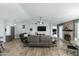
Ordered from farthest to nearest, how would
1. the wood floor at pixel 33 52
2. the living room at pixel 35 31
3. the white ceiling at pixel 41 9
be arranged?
the living room at pixel 35 31 → the wood floor at pixel 33 52 → the white ceiling at pixel 41 9

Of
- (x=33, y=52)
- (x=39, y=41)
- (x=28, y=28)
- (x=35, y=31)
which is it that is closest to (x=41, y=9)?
(x=33, y=52)

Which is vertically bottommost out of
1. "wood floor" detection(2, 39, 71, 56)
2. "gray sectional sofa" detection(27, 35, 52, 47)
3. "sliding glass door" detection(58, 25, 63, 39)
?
"wood floor" detection(2, 39, 71, 56)

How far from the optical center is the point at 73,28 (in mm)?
10562

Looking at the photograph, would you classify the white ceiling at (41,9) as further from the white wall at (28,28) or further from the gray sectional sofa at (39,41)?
the gray sectional sofa at (39,41)

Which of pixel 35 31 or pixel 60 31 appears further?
pixel 60 31

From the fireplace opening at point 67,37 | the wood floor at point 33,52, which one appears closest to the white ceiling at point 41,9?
the fireplace opening at point 67,37

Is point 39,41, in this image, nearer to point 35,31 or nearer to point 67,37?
point 35,31

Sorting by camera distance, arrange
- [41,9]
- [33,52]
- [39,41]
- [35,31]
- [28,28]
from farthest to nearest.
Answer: [35,31] < [28,28] < [39,41] < [33,52] < [41,9]

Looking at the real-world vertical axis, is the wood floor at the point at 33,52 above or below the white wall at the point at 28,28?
below

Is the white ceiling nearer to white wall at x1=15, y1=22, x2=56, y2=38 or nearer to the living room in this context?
the living room

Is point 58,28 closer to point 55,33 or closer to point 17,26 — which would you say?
point 55,33

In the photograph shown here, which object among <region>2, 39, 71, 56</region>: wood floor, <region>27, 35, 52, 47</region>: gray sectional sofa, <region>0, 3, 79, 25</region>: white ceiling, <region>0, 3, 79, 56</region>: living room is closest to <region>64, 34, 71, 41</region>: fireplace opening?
<region>0, 3, 79, 56</region>: living room

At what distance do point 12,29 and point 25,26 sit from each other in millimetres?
1154

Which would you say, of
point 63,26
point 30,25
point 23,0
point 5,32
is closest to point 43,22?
point 30,25
